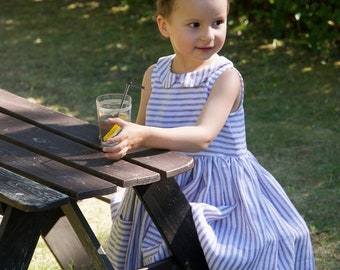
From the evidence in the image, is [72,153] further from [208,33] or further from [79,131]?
[208,33]

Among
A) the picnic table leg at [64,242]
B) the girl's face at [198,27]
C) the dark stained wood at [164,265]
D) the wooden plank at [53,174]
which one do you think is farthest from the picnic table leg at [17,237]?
the girl's face at [198,27]

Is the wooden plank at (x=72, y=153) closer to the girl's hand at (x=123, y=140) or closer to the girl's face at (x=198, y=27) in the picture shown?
the girl's hand at (x=123, y=140)

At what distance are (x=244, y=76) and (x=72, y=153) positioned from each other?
12.3 feet

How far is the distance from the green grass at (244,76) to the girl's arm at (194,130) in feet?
3.77

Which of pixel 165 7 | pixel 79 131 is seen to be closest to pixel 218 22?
pixel 165 7

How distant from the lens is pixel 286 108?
18.8 ft

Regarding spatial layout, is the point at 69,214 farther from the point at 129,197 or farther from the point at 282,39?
the point at 282,39

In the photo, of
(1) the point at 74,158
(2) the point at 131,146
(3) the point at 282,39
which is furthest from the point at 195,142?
(3) the point at 282,39

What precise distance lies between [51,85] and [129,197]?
3.38 meters

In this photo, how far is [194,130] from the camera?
2.84 metres

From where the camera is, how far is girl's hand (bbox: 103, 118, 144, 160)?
2691 millimetres

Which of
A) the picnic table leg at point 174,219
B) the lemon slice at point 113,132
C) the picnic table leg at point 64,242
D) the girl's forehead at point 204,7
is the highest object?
the girl's forehead at point 204,7

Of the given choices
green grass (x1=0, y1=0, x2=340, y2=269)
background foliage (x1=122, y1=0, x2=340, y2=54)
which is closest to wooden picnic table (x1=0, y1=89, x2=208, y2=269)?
green grass (x1=0, y1=0, x2=340, y2=269)

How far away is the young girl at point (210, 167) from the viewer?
2854 millimetres
